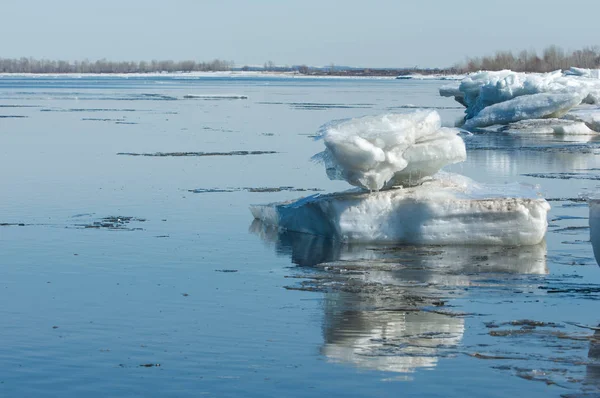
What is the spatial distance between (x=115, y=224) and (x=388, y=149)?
12.2ft

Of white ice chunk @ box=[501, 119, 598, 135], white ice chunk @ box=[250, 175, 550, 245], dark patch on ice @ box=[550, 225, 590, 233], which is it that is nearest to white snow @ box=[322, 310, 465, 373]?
white ice chunk @ box=[250, 175, 550, 245]

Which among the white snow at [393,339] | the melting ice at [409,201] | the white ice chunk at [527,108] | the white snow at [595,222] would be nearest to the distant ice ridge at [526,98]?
the white ice chunk at [527,108]

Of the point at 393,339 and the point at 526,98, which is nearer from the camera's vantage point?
the point at 393,339

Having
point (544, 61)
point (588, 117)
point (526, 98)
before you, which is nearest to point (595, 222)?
point (526, 98)

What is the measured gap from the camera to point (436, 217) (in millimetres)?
11570

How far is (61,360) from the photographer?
23.7ft

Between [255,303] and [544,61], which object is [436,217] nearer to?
[255,303]

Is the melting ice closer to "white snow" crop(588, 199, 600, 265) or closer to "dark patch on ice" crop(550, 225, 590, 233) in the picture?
"dark patch on ice" crop(550, 225, 590, 233)

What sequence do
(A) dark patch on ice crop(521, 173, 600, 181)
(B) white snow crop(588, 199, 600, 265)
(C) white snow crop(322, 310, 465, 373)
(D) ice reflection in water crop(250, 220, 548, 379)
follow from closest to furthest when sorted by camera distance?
1. (C) white snow crop(322, 310, 465, 373)
2. (D) ice reflection in water crop(250, 220, 548, 379)
3. (B) white snow crop(588, 199, 600, 265)
4. (A) dark patch on ice crop(521, 173, 600, 181)

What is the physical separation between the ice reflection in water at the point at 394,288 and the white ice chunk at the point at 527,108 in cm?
1827

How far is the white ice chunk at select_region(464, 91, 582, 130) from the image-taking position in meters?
29.4

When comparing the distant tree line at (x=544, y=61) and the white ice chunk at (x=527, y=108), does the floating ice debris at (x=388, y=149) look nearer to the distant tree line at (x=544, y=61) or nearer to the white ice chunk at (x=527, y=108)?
the white ice chunk at (x=527, y=108)

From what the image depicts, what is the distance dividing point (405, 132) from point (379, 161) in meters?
0.49

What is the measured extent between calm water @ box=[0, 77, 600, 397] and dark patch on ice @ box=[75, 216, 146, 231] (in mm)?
Answer: 28
